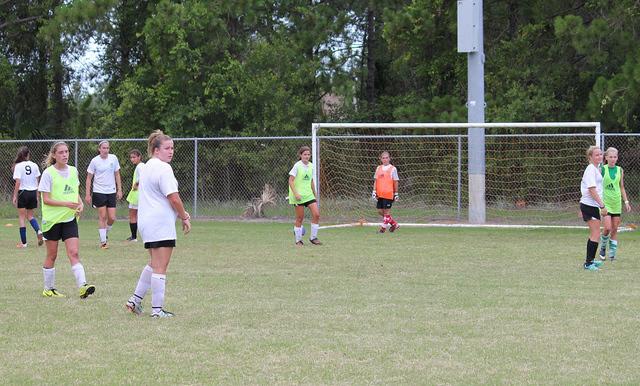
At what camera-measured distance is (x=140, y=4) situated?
3503 cm

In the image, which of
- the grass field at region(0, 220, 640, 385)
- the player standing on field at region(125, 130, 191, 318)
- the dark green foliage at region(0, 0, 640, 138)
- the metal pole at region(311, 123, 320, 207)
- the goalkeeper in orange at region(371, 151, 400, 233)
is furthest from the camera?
the dark green foliage at region(0, 0, 640, 138)

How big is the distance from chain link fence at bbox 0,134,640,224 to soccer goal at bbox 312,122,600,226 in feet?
0.08

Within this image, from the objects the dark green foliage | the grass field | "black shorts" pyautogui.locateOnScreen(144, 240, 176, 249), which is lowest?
the grass field

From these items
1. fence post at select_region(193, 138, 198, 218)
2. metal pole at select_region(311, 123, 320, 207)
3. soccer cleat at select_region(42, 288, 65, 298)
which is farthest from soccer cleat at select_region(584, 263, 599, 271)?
fence post at select_region(193, 138, 198, 218)

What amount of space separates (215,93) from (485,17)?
8.88m

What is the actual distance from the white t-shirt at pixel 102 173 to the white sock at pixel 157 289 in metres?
8.45

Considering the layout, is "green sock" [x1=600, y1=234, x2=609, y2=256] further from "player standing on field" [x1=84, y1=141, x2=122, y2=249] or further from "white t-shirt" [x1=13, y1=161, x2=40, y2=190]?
"white t-shirt" [x1=13, y1=161, x2=40, y2=190]

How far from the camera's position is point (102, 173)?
17.2 m

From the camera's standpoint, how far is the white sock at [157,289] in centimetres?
907

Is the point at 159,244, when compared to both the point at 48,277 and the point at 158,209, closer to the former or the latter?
the point at 158,209

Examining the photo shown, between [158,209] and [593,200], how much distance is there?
6.41 metres

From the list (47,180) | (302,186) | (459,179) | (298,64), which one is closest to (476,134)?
(459,179)

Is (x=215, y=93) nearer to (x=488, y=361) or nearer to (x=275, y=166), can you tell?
(x=275, y=166)

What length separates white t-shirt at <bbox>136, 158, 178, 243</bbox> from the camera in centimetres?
898
